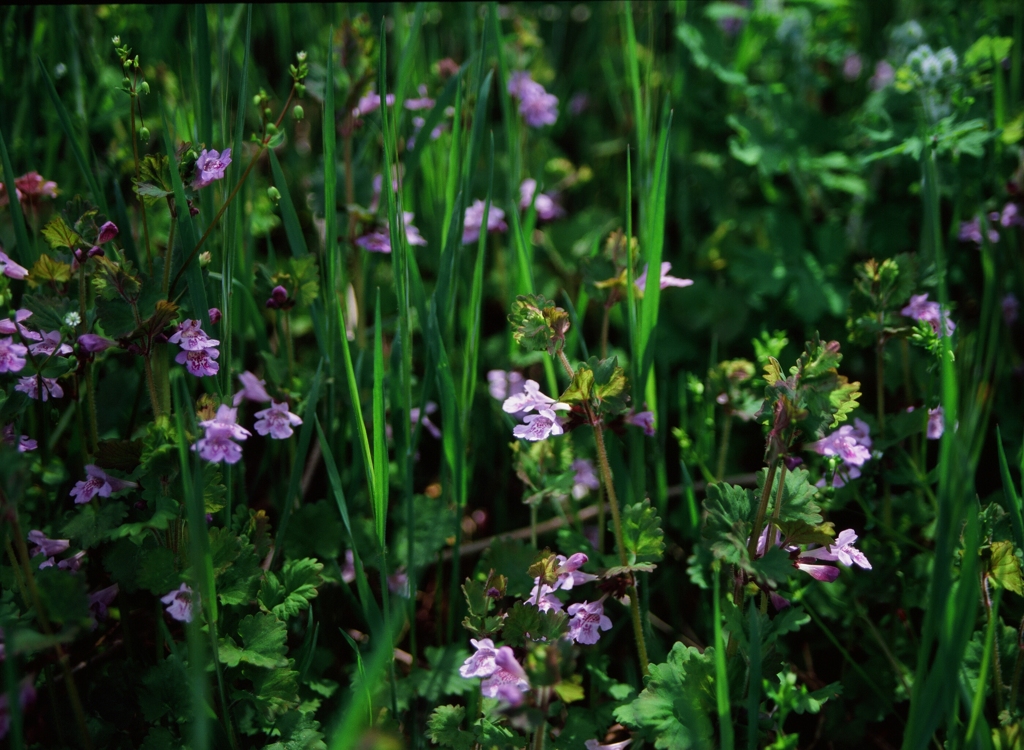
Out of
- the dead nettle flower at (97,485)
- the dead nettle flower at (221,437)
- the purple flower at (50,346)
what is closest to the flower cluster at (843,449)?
the dead nettle flower at (221,437)

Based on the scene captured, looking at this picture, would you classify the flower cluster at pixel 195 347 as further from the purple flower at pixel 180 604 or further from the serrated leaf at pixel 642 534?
the serrated leaf at pixel 642 534

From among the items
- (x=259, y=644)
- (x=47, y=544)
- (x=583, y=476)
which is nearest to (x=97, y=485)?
(x=47, y=544)

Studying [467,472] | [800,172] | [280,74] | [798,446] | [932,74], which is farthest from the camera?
[280,74]

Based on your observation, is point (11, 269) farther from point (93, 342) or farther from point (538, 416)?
point (538, 416)

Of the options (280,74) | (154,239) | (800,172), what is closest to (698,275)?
(800,172)

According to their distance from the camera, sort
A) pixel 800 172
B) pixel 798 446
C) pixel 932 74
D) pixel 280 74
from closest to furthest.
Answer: pixel 798 446
pixel 932 74
pixel 800 172
pixel 280 74

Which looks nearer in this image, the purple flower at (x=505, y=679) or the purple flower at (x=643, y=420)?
the purple flower at (x=505, y=679)

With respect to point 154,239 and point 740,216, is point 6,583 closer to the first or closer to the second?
point 154,239
